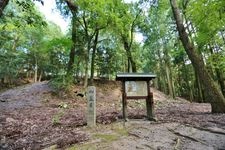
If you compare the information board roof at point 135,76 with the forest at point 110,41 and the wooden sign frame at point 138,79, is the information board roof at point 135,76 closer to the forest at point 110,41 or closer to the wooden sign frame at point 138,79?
the wooden sign frame at point 138,79

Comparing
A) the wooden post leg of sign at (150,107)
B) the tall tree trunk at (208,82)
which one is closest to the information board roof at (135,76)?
the wooden post leg of sign at (150,107)

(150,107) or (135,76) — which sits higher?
(135,76)

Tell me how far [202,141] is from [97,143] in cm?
239

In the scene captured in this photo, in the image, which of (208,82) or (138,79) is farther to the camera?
(208,82)

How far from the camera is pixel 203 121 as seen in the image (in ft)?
24.7

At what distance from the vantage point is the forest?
9805 mm

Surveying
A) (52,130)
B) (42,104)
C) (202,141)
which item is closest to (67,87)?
(42,104)

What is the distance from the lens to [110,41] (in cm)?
2469

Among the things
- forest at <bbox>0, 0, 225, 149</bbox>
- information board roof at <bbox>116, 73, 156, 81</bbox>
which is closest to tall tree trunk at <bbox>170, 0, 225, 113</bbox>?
forest at <bbox>0, 0, 225, 149</bbox>

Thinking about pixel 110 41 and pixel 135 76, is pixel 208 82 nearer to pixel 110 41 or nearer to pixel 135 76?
pixel 135 76

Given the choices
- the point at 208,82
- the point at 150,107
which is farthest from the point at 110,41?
the point at 150,107

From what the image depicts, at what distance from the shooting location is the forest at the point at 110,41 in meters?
9.80

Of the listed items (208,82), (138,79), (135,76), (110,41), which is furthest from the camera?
(110,41)

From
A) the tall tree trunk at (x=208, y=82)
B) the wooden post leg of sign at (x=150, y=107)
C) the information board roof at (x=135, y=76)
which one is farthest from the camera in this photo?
the tall tree trunk at (x=208, y=82)
